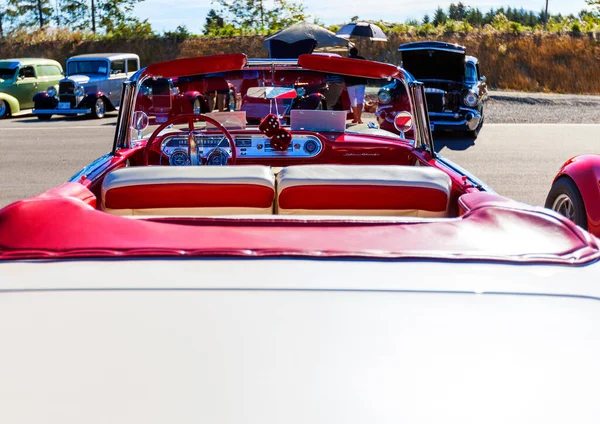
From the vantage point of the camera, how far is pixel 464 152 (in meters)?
12.3

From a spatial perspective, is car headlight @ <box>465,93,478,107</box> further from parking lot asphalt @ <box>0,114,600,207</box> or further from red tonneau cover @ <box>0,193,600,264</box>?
red tonneau cover @ <box>0,193,600,264</box>

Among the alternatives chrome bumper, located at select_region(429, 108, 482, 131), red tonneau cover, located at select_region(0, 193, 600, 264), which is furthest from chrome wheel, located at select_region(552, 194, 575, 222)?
chrome bumper, located at select_region(429, 108, 482, 131)

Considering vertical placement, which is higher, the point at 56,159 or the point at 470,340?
the point at 470,340

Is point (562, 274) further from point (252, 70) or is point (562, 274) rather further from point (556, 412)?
point (252, 70)

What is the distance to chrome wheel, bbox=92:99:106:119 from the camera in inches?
730

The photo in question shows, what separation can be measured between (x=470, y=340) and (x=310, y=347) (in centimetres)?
32

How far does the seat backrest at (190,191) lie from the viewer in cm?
278

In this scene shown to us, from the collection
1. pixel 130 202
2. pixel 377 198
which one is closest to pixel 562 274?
pixel 377 198

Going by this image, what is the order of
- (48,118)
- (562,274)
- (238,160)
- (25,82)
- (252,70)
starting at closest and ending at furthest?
(562,274) < (238,160) < (252,70) < (48,118) < (25,82)

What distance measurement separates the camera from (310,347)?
4.65 ft

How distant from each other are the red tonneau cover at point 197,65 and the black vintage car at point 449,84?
10152 mm

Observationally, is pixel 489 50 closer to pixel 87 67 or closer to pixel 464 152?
pixel 87 67

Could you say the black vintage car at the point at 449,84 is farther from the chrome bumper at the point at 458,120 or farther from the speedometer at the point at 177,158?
the speedometer at the point at 177,158

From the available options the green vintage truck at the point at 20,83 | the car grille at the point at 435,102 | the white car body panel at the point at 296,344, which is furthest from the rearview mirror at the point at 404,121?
the green vintage truck at the point at 20,83
